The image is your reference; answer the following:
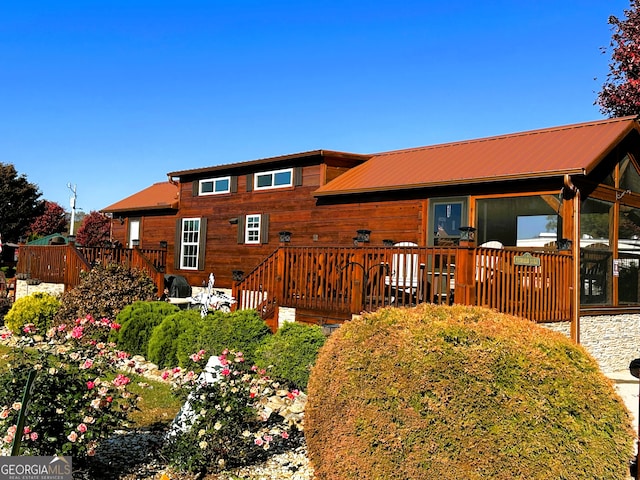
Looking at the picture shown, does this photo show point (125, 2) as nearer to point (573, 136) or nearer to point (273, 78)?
point (273, 78)

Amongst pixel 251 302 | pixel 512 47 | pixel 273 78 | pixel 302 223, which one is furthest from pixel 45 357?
pixel 512 47

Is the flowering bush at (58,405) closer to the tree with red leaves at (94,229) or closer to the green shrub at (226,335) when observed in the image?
the green shrub at (226,335)

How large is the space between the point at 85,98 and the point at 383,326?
15.0m

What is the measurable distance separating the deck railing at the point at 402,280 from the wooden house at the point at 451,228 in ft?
0.07

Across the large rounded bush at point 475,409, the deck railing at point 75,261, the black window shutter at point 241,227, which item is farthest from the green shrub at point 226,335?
the black window shutter at point 241,227

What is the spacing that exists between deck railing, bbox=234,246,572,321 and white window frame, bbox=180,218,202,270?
703cm

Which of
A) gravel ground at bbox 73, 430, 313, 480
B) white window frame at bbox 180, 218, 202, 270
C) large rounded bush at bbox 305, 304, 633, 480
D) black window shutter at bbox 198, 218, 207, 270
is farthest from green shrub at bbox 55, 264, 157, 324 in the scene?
large rounded bush at bbox 305, 304, 633, 480

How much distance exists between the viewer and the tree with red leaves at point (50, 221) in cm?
4038

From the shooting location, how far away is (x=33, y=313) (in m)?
11.8

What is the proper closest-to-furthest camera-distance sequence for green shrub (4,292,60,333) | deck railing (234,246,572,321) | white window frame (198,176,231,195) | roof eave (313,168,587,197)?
deck railing (234,246,572,321)
roof eave (313,168,587,197)
green shrub (4,292,60,333)
white window frame (198,176,231,195)

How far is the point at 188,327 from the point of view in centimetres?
862

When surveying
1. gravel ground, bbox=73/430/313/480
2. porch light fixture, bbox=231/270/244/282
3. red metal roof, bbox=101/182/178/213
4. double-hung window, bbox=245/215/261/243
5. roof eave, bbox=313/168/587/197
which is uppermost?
red metal roof, bbox=101/182/178/213

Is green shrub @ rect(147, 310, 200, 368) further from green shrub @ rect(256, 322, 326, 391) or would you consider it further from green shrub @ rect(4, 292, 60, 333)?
green shrub @ rect(4, 292, 60, 333)

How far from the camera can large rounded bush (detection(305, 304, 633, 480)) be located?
3049mm
